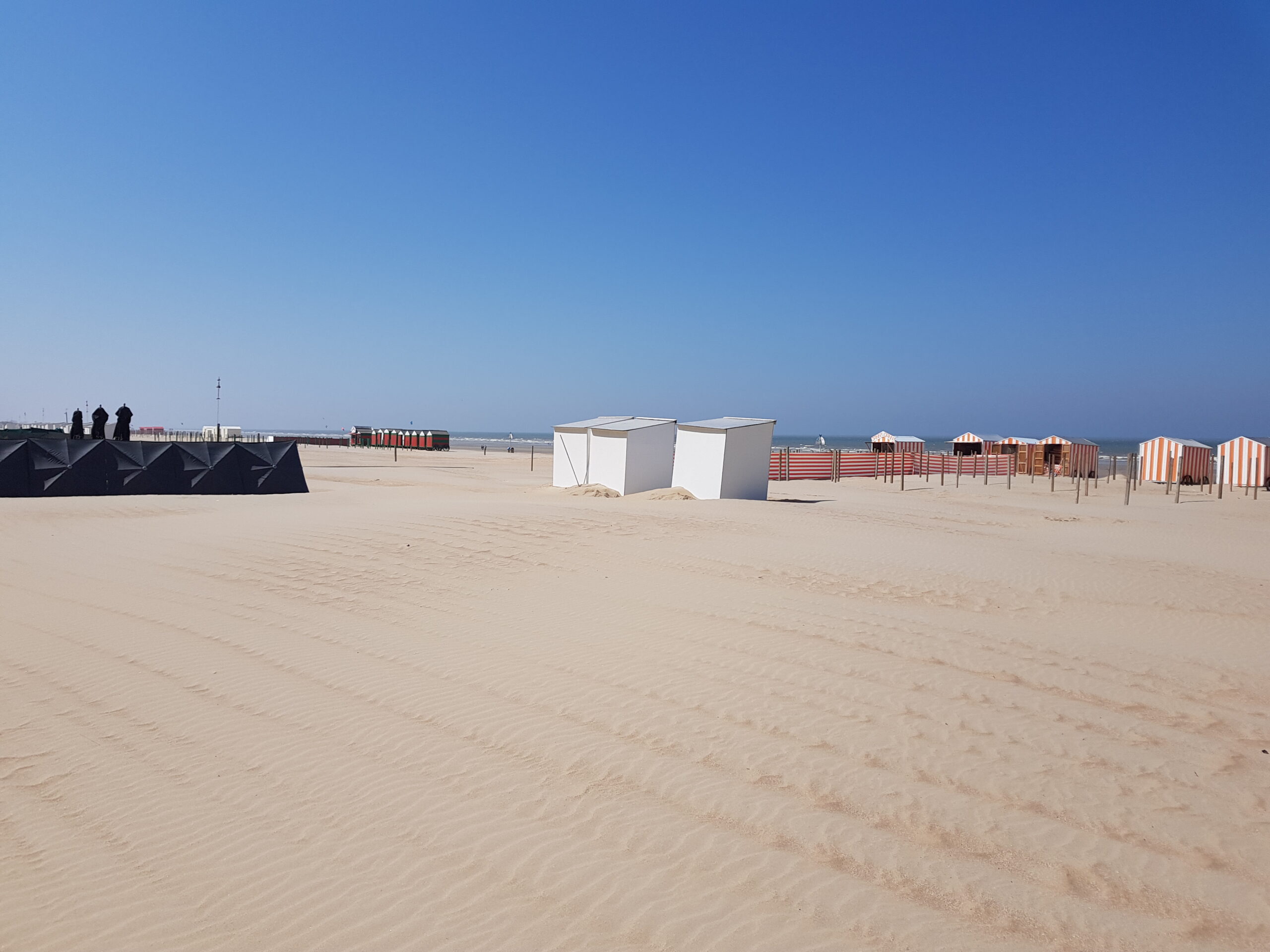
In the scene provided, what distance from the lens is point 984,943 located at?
3.17 meters

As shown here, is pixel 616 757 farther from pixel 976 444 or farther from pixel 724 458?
pixel 976 444

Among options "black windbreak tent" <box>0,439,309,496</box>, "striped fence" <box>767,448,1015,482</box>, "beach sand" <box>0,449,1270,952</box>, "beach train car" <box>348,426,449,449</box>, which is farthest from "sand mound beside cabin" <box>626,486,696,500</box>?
"beach train car" <box>348,426,449,449</box>

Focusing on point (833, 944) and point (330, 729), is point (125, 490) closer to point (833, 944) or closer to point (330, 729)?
point (330, 729)

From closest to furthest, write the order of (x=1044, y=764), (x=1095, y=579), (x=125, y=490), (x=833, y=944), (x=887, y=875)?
(x=833, y=944) → (x=887, y=875) → (x=1044, y=764) → (x=1095, y=579) → (x=125, y=490)

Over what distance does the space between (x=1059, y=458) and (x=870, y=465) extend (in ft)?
40.1

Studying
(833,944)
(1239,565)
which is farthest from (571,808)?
(1239,565)

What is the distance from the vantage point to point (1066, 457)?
41688 millimetres

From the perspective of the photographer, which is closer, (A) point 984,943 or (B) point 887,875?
(A) point 984,943

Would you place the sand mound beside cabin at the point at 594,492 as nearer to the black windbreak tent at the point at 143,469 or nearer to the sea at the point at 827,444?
the black windbreak tent at the point at 143,469

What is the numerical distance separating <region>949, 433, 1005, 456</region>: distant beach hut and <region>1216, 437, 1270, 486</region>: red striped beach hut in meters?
13.4

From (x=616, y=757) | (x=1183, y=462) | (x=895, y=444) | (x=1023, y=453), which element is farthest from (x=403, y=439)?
(x=616, y=757)

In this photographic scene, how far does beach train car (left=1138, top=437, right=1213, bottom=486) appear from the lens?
34.4 metres

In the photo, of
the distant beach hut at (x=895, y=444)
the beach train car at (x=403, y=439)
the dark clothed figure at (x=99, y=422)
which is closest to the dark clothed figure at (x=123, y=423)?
the dark clothed figure at (x=99, y=422)

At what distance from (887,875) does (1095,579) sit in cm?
951
